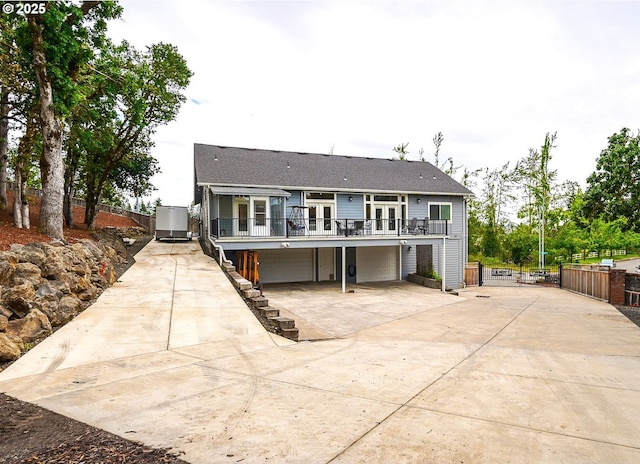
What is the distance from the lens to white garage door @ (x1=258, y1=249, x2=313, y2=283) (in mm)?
19562

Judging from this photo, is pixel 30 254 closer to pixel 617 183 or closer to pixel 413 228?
pixel 413 228

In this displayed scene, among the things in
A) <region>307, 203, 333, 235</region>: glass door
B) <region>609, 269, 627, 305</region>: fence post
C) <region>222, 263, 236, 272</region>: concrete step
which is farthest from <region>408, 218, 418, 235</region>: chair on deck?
<region>222, 263, 236, 272</region>: concrete step

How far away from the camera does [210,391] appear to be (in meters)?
4.82

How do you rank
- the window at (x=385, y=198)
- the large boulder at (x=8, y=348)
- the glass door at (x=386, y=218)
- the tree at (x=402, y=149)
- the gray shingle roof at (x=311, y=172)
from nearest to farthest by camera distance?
the large boulder at (x=8, y=348) → the gray shingle roof at (x=311, y=172) → the glass door at (x=386, y=218) → the window at (x=385, y=198) → the tree at (x=402, y=149)

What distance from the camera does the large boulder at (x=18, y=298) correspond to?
621 centimetres

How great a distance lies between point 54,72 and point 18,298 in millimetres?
8089

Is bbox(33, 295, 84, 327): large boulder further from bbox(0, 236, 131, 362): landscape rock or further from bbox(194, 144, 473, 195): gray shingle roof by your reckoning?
bbox(194, 144, 473, 195): gray shingle roof

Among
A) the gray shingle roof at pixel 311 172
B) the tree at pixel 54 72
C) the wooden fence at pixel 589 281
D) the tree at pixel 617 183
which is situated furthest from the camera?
the tree at pixel 617 183

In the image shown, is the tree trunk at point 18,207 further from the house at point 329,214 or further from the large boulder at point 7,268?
the large boulder at point 7,268

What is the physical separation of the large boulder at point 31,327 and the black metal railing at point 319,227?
8840 millimetres

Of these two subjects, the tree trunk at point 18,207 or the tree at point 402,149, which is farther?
the tree at point 402,149

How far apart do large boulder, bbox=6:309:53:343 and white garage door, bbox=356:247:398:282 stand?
16400mm

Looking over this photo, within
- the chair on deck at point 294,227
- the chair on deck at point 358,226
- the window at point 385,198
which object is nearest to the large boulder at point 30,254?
the chair on deck at point 294,227

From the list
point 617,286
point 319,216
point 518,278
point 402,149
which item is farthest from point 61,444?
point 402,149
